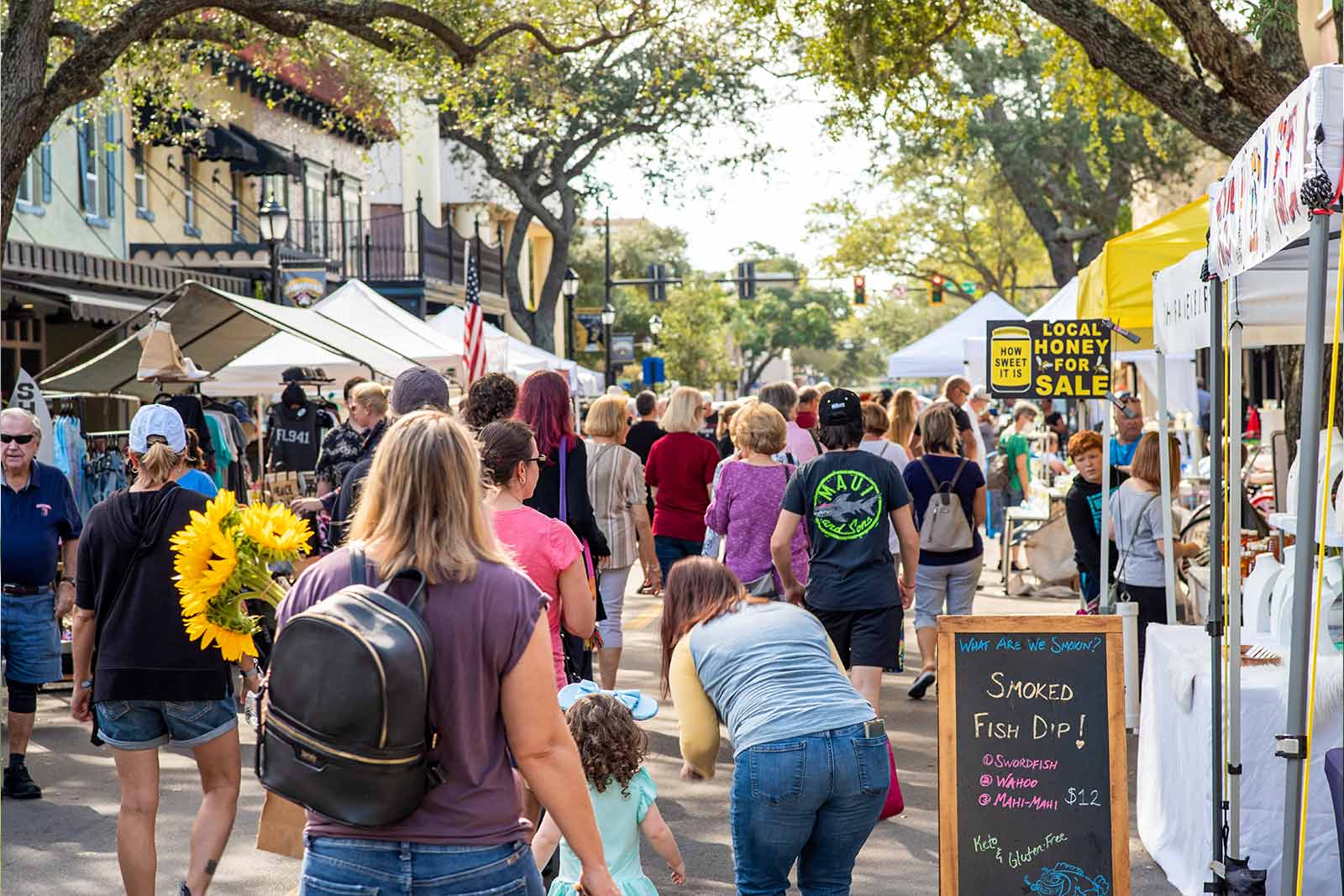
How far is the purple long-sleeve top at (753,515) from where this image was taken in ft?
27.0

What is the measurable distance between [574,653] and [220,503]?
3.20m

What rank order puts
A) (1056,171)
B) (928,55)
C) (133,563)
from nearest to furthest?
(133,563) → (928,55) → (1056,171)

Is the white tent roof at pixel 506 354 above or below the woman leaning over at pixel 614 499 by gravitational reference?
above

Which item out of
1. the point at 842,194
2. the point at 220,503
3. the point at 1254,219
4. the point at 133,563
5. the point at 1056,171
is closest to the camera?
the point at 220,503

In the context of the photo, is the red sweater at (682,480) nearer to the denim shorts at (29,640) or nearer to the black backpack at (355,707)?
the denim shorts at (29,640)

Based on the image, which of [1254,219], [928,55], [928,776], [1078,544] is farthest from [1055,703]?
[928,55]

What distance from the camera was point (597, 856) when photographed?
10.9 ft

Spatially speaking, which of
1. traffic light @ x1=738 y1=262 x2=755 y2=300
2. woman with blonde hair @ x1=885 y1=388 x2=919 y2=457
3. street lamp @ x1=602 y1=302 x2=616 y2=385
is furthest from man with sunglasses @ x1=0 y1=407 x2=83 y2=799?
traffic light @ x1=738 y1=262 x2=755 y2=300

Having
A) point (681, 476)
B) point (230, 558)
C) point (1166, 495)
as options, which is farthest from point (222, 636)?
point (681, 476)

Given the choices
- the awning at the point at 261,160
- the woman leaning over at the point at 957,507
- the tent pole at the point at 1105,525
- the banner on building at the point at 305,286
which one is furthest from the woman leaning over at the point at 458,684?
the awning at the point at 261,160

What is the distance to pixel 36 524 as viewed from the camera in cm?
789

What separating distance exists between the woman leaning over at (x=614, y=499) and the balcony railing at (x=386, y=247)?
22.6m

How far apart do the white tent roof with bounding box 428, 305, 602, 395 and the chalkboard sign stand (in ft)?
44.8

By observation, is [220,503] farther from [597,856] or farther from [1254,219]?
[1254,219]
